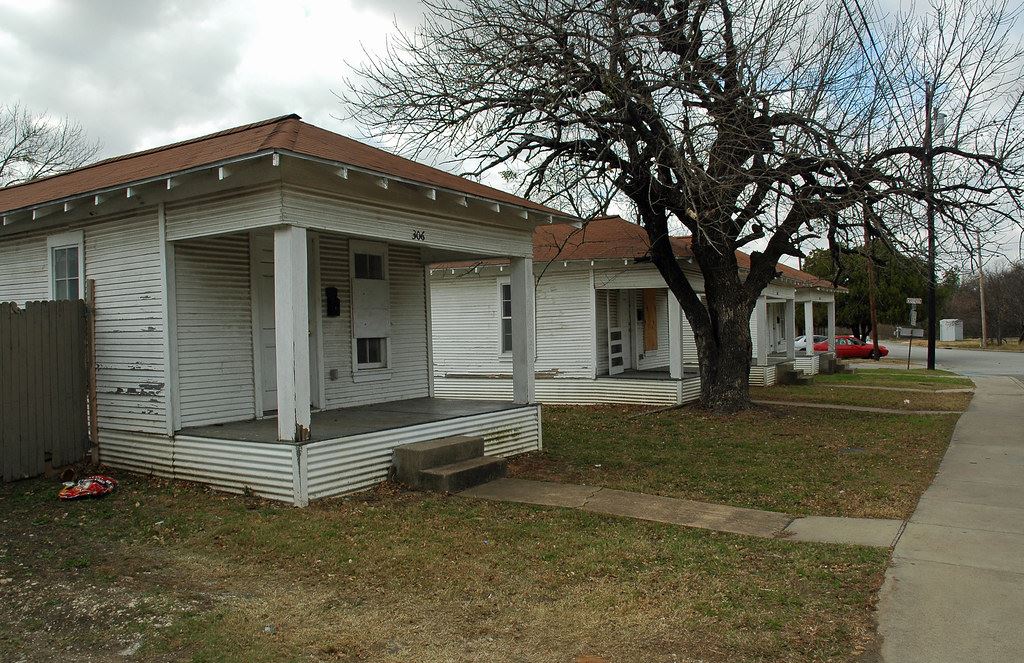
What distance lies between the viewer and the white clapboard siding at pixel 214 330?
29.5 ft

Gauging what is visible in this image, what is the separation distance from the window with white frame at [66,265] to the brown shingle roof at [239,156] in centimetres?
54

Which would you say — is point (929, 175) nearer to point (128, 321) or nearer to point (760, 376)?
point (760, 376)

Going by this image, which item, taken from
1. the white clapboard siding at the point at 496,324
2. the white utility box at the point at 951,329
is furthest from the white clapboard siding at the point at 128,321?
the white utility box at the point at 951,329

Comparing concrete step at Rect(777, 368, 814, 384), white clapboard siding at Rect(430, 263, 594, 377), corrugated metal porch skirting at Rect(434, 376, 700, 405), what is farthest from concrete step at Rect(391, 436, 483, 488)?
concrete step at Rect(777, 368, 814, 384)

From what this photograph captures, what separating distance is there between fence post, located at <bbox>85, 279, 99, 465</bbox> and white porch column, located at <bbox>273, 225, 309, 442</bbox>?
3.19 meters

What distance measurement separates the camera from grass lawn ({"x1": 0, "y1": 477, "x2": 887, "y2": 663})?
14.5ft

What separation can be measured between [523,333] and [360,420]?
2.81 metres

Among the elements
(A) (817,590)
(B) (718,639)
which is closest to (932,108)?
(A) (817,590)

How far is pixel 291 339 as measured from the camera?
7734 millimetres

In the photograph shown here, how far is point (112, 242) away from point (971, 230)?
1224 centimetres

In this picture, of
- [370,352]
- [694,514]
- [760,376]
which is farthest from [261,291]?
[760,376]

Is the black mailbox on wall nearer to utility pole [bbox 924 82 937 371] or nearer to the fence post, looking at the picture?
the fence post

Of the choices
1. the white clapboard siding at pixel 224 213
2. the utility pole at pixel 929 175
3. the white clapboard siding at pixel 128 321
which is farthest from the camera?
the utility pole at pixel 929 175

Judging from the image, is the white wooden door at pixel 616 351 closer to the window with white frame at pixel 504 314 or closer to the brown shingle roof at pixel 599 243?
the brown shingle roof at pixel 599 243
